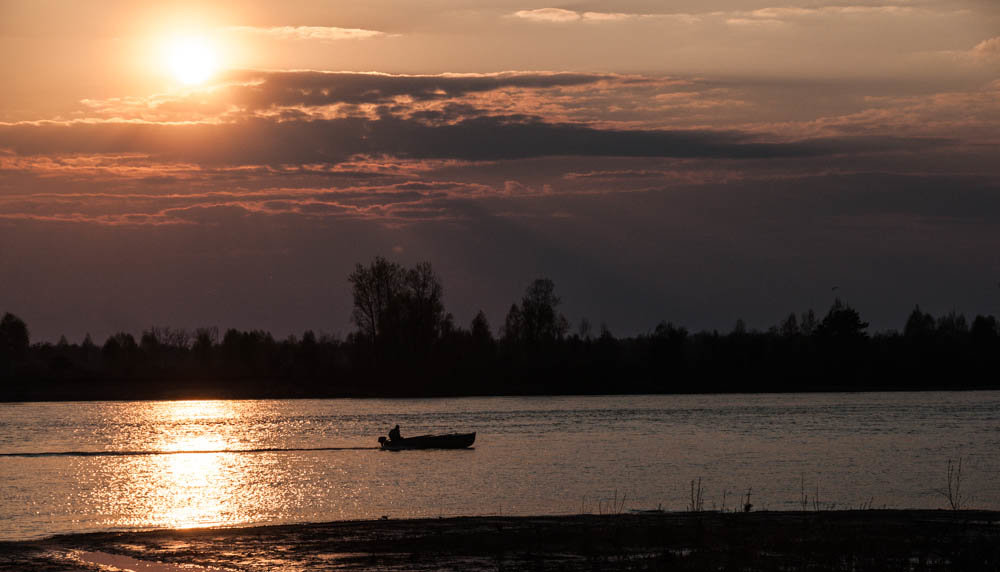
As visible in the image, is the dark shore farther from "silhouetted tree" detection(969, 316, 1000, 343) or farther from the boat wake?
"silhouetted tree" detection(969, 316, 1000, 343)

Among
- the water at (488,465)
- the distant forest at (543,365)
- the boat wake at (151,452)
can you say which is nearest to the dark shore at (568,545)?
the water at (488,465)

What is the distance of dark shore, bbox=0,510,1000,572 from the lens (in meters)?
27.1

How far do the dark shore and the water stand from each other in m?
6.40

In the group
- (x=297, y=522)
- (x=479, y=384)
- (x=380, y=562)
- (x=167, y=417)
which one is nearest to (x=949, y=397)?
(x=479, y=384)

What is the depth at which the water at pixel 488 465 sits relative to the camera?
151 ft

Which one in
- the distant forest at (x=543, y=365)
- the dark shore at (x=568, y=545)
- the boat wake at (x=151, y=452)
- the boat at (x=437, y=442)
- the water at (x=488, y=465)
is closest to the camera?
the dark shore at (x=568, y=545)

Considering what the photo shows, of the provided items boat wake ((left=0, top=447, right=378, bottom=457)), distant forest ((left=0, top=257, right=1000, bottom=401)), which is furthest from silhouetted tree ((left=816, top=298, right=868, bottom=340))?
boat wake ((left=0, top=447, right=378, bottom=457))

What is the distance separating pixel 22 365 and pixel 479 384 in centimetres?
7805

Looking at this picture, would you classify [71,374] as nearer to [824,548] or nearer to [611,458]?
[611,458]

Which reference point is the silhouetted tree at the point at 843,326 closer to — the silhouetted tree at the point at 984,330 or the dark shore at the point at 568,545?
the silhouetted tree at the point at 984,330

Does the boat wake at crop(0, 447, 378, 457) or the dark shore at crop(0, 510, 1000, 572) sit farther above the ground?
the dark shore at crop(0, 510, 1000, 572)

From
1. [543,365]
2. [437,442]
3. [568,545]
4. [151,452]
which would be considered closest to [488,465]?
[437,442]

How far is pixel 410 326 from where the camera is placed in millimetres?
163125

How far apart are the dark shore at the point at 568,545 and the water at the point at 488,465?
6.40 meters
